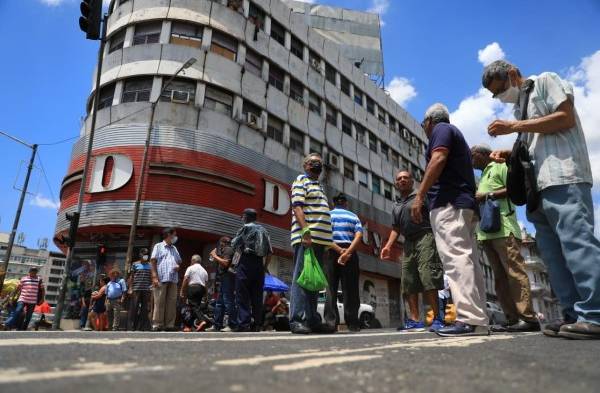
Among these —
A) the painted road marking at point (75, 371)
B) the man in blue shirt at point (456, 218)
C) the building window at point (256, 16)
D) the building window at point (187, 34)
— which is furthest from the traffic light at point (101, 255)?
the painted road marking at point (75, 371)

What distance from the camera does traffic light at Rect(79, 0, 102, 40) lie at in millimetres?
9117

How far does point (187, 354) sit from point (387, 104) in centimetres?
3179

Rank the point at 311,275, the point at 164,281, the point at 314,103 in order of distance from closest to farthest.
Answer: the point at 311,275
the point at 164,281
the point at 314,103

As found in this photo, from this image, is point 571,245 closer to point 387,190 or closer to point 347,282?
point 347,282

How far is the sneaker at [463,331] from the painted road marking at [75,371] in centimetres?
235

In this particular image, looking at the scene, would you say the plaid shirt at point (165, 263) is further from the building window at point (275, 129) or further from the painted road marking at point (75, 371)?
the building window at point (275, 129)

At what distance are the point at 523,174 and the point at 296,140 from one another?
62.9 feet

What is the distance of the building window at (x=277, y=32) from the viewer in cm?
2247

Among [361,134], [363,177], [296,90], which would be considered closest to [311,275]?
[296,90]

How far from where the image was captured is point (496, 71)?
3.41m

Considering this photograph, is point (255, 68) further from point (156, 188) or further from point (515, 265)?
point (515, 265)

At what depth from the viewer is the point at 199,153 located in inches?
640

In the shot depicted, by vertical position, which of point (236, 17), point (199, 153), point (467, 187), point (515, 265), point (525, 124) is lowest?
point (515, 265)

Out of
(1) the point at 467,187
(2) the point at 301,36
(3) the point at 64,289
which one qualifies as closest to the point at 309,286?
(1) the point at 467,187
